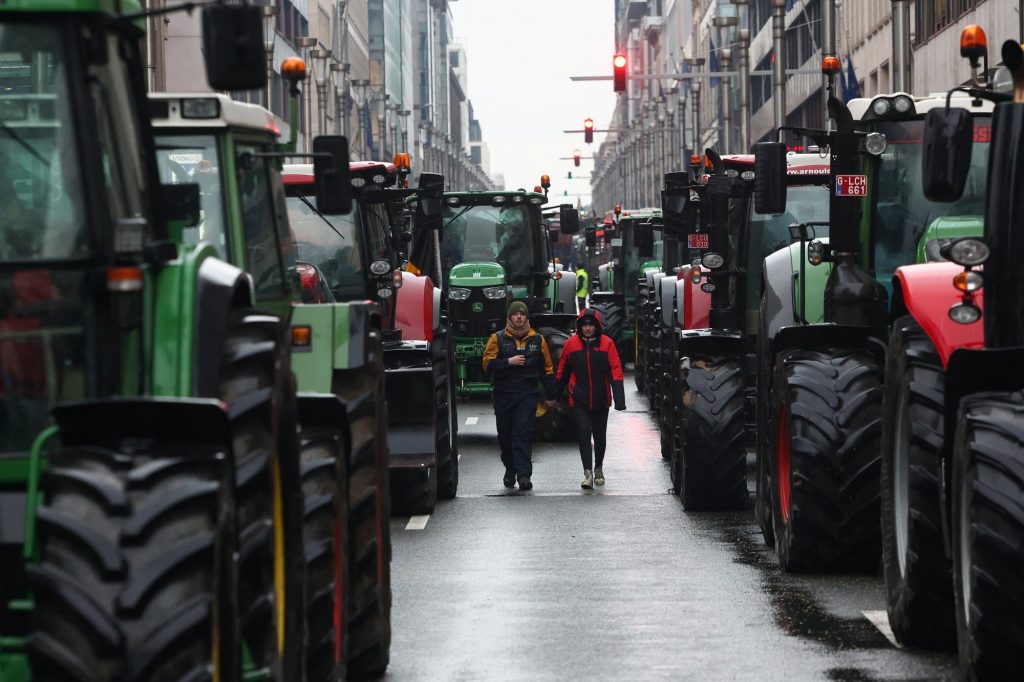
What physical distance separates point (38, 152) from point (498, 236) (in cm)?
2347

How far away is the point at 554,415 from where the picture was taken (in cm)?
2503

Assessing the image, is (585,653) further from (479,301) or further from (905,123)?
(479,301)

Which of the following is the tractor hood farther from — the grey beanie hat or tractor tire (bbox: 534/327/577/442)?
the grey beanie hat

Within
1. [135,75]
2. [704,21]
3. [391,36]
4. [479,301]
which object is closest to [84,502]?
[135,75]

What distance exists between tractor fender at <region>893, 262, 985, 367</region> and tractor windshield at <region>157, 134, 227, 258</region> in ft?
10.1

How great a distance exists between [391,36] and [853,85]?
10847cm

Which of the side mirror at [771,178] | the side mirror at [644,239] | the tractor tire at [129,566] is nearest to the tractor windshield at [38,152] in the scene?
the tractor tire at [129,566]

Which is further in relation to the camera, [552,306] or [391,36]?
[391,36]

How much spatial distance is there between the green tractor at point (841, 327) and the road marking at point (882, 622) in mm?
996

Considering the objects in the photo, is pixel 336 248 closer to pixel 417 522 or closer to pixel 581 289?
pixel 417 522

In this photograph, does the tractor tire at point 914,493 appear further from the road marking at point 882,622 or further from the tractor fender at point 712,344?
the tractor fender at point 712,344

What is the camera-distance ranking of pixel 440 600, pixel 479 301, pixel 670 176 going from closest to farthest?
pixel 440 600 → pixel 670 176 → pixel 479 301

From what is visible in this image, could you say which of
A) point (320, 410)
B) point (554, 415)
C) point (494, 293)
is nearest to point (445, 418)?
point (554, 415)

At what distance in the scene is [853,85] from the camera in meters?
45.8
